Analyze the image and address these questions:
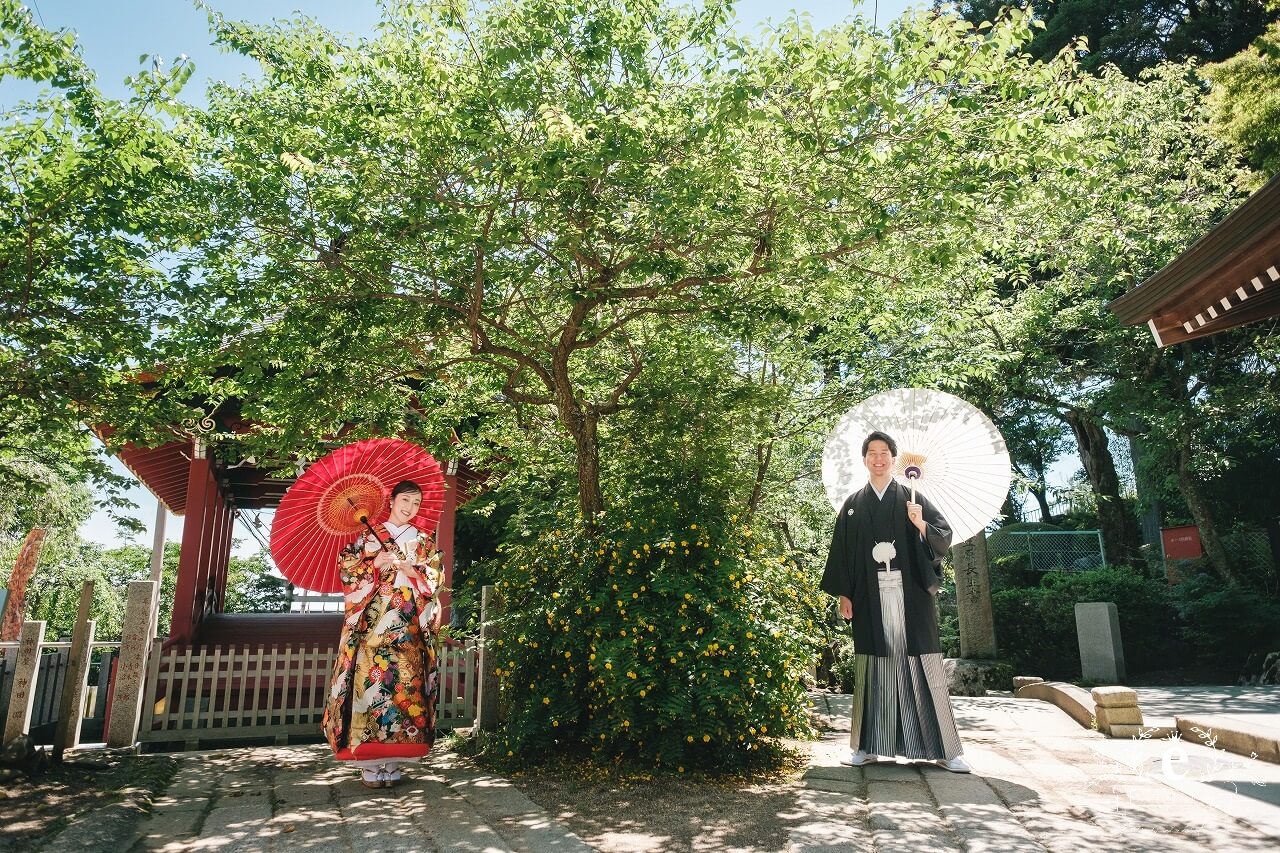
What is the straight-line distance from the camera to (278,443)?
735 cm

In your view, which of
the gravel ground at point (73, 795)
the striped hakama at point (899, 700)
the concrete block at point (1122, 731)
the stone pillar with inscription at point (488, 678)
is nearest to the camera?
the gravel ground at point (73, 795)

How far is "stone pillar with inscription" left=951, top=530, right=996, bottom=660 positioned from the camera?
39.2 ft

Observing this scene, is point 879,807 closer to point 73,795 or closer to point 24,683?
point 73,795

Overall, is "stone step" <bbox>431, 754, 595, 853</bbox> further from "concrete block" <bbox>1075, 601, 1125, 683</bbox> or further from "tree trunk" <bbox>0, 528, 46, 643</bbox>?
"tree trunk" <bbox>0, 528, 46, 643</bbox>

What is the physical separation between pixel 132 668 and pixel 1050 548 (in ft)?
67.8

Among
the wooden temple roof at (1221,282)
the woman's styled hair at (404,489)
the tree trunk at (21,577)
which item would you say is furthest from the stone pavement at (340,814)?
the tree trunk at (21,577)

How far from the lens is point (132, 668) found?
7.54m

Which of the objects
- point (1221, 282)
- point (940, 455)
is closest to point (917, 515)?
point (940, 455)

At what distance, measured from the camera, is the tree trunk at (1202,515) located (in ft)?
49.2

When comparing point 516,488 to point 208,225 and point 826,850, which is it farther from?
point 826,850

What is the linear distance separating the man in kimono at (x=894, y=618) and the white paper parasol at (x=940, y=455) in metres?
0.10

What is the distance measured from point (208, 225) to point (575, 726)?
497cm

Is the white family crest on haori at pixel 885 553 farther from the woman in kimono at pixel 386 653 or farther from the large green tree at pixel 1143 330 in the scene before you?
the large green tree at pixel 1143 330

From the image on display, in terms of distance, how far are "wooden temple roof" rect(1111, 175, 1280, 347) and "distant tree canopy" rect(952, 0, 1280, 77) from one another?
1717cm
